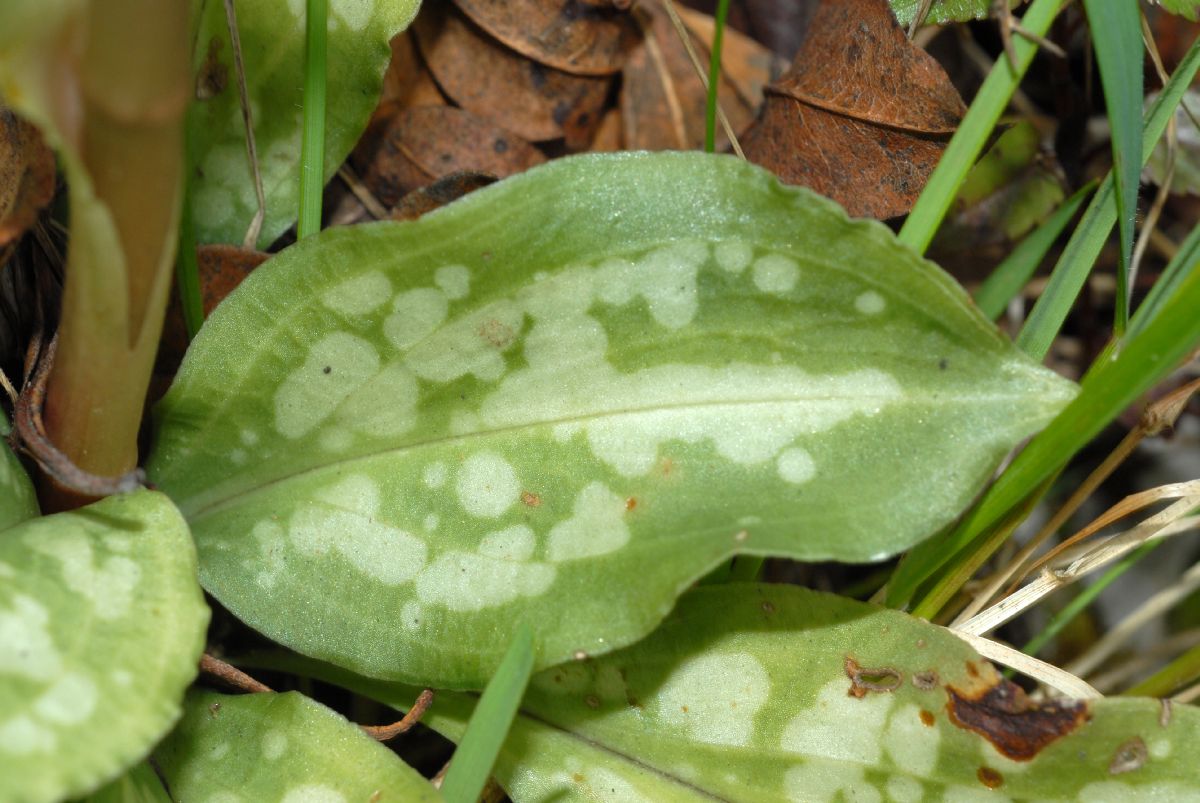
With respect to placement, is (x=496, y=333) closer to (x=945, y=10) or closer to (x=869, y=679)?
(x=869, y=679)

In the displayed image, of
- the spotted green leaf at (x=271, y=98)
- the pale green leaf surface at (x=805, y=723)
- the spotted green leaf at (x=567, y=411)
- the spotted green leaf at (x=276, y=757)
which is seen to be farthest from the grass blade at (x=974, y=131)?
the spotted green leaf at (x=276, y=757)

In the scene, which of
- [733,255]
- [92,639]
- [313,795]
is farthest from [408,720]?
[733,255]

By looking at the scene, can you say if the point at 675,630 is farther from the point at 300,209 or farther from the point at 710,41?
the point at 710,41

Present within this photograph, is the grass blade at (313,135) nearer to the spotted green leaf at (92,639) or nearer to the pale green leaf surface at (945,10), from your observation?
the spotted green leaf at (92,639)

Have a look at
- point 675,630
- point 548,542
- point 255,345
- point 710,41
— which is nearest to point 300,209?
point 255,345

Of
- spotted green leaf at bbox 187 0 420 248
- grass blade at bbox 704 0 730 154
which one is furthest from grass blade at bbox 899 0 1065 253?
spotted green leaf at bbox 187 0 420 248
